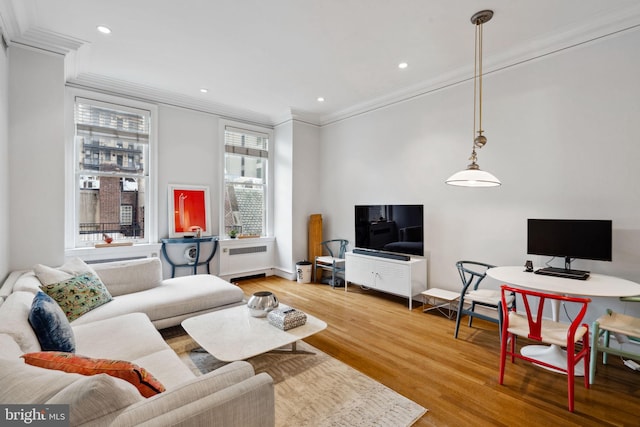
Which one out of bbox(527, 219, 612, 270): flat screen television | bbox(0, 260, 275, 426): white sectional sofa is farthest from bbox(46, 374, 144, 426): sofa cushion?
bbox(527, 219, 612, 270): flat screen television

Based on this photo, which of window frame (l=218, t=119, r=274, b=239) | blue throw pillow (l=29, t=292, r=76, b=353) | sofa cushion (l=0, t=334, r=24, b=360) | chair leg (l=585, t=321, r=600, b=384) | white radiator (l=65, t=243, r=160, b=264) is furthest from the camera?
window frame (l=218, t=119, r=274, b=239)

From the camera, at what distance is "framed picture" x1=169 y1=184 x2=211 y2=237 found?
464 centimetres

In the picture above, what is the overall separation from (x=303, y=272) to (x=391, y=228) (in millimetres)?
1790

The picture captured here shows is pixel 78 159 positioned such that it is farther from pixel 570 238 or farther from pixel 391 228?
pixel 570 238

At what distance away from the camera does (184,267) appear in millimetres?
4715

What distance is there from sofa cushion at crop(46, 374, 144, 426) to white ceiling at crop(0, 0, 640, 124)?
9.19 ft

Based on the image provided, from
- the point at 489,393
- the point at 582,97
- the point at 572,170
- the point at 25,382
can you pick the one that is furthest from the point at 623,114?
the point at 25,382

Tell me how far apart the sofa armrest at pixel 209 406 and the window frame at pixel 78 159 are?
3.78 meters

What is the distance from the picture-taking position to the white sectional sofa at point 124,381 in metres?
0.93

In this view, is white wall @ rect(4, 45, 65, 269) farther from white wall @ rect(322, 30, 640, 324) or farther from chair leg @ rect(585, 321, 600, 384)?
chair leg @ rect(585, 321, 600, 384)

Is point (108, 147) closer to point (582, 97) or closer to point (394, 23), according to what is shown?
point (394, 23)

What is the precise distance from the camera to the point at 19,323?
1.61 m

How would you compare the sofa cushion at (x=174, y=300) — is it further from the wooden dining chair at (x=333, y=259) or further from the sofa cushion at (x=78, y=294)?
the wooden dining chair at (x=333, y=259)

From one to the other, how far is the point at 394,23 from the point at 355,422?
10.7 feet
